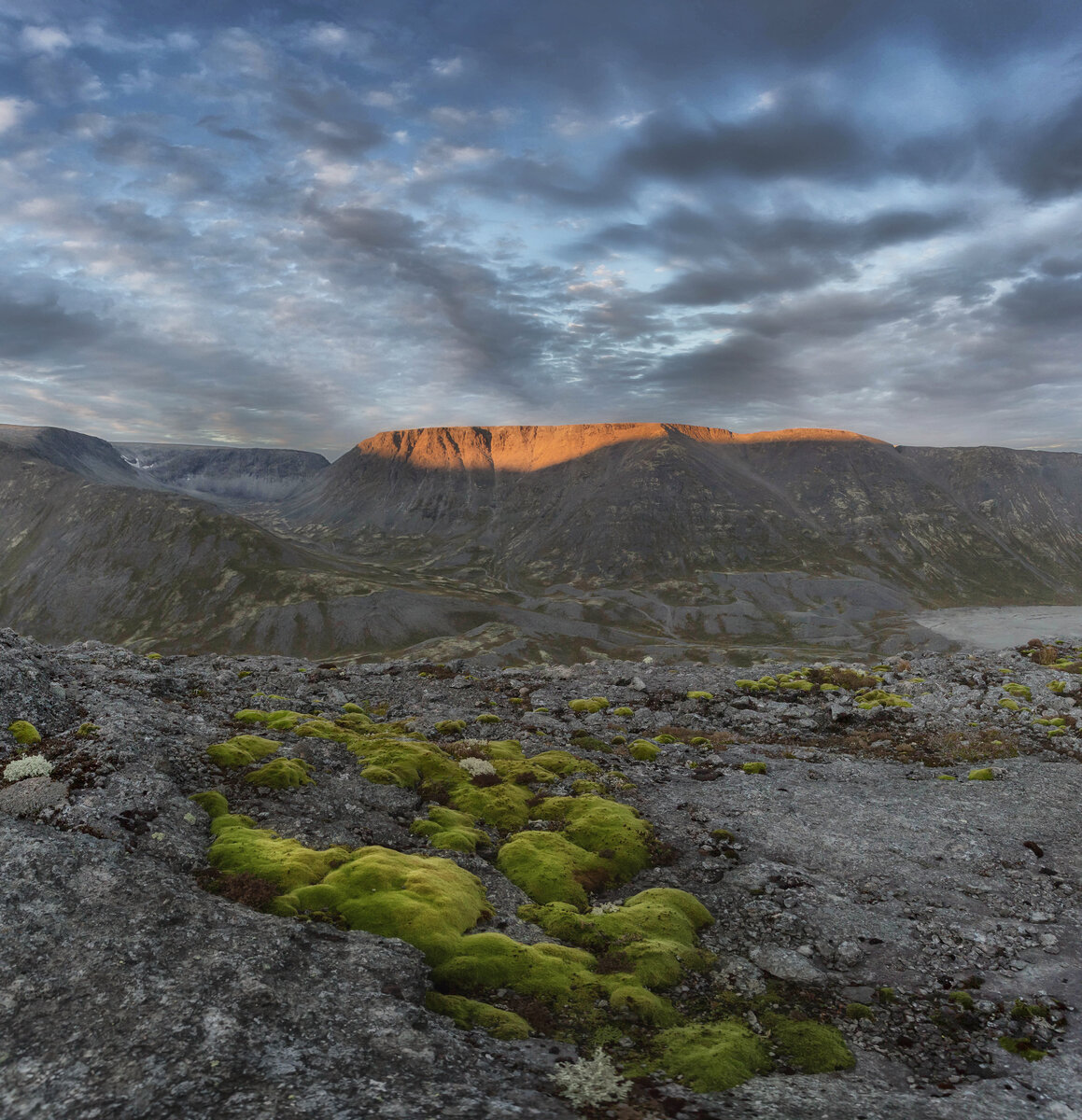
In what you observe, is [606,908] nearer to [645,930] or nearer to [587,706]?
[645,930]

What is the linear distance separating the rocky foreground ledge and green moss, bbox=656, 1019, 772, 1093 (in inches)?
2.9

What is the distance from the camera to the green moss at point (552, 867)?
2116cm

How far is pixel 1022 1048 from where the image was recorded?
1448 centimetres

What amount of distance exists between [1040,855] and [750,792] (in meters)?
12.0

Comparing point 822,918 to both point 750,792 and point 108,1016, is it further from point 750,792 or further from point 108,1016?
point 108,1016

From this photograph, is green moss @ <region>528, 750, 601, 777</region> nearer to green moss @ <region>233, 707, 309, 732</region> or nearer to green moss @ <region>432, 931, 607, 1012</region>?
green moss @ <region>233, 707, 309, 732</region>

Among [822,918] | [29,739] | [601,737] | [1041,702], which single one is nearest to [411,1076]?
[822,918]

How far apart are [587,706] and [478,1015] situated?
1430 inches

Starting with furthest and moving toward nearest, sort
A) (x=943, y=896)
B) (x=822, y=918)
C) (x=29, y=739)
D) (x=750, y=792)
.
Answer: (x=750, y=792) < (x=29, y=739) < (x=943, y=896) < (x=822, y=918)

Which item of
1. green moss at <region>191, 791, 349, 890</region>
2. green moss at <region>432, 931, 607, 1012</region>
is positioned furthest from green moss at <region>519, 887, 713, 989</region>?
green moss at <region>191, 791, 349, 890</region>

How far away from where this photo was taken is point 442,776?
30.7 metres

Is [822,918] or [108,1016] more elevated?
[108,1016]

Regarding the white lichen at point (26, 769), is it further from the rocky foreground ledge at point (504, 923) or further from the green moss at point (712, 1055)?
the green moss at point (712, 1055)

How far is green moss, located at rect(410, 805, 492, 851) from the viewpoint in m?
23.5
